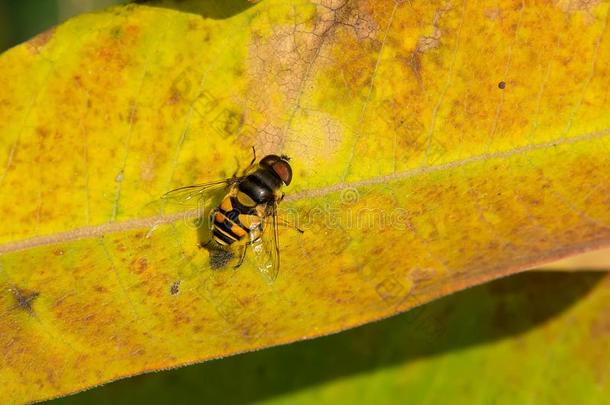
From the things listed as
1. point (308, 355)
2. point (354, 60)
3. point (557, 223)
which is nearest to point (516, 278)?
point (308, 355)

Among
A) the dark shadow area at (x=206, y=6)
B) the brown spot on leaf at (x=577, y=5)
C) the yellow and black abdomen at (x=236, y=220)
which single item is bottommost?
the yellow and black abdomen at (x=236, y=220)

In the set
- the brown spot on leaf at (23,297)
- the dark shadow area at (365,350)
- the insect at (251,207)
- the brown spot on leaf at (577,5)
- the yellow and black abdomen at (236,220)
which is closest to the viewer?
the brown spot on leaf at (23,297)

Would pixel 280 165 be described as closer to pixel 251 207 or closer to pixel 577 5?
pixel 251 207

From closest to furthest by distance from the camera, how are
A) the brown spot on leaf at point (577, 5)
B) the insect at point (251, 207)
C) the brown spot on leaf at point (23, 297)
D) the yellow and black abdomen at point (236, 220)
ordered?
the brown spot on leaf at point (23, 297) < the brown spot on leaf at point (577, 5) < the insect at point (251, 207) < the yellow and black abdomen at point (236, 220)

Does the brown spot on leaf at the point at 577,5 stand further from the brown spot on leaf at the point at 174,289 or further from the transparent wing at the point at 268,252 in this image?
the brown spot on leaf at the point at 174,289

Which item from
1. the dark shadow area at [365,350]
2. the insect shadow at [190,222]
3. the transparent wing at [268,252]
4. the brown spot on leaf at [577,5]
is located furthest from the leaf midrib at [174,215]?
the dark shadow area at [365,350]

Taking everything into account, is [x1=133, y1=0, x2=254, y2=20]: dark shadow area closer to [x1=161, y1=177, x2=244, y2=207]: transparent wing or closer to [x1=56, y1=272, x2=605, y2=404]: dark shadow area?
[x1=161, y1=177, x2=244, y2=207]: transparent wing

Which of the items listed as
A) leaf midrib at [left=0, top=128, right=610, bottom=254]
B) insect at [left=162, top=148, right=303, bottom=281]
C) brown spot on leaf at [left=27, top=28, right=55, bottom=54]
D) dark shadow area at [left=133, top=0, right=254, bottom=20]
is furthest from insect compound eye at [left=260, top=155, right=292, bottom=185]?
brown spot on leaf at [left=27, top=28, right=55, bottom=54]

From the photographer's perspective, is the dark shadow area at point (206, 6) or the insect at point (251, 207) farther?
the insect at point (251, 207)
